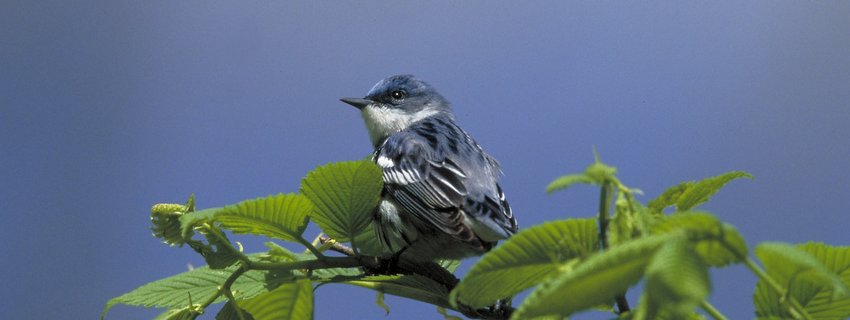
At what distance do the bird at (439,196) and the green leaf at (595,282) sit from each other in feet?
2.60

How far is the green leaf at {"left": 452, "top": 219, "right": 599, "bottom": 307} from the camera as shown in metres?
0.43

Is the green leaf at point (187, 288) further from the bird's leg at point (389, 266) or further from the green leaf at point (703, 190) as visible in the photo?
the green leaf at point (703, 190)

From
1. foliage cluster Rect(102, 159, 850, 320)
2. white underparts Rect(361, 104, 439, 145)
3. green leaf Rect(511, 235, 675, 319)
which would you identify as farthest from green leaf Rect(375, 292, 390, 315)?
white underparts Rect(361, 104, 439, 145)

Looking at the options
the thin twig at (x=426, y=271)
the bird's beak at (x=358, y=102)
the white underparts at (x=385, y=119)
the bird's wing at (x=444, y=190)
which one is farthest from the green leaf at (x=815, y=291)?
the bird's beak at (x=358, y=102)

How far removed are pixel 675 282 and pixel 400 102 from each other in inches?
80.6

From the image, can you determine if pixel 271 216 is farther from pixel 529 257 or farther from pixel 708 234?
pixel 708 234

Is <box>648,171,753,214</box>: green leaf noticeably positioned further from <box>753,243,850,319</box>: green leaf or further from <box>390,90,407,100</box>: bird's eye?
<box>390,90,407,100</box>: bird's eye

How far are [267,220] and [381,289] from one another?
0.13 metres

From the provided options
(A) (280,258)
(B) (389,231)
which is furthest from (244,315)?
(B) (389,231)

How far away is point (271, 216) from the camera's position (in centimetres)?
66

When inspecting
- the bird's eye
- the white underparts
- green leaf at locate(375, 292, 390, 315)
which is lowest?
green leaf at locate(375, 292, 390, 315)

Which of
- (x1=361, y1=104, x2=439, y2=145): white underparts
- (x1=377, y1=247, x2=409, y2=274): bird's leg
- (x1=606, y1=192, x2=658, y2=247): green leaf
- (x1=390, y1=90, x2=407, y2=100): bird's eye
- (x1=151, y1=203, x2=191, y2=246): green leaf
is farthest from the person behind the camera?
(x1=390, y1=90, x2=407, y2=100): bird's eye

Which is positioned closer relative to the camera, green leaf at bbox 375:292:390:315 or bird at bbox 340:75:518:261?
green leaf at bbox 375:292:390:315

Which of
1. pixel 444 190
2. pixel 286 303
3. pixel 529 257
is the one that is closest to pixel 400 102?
pixel 444 190
